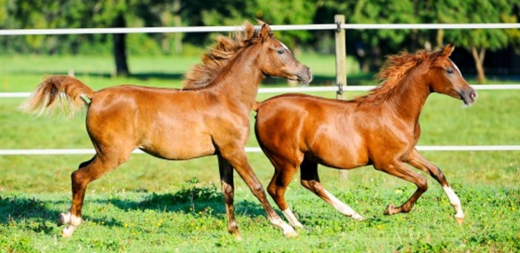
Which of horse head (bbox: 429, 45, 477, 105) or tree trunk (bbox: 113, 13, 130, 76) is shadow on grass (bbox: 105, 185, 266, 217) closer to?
horse head (bbox: 429, 45, 477, 105)

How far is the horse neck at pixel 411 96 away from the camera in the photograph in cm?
Answer: 787

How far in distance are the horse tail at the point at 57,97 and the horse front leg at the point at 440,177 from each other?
2964 millimetres

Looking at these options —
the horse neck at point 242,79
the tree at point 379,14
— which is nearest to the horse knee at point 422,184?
the horse neck at point 242,79

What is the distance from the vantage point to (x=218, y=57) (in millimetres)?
7922

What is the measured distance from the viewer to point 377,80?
8.16 meters

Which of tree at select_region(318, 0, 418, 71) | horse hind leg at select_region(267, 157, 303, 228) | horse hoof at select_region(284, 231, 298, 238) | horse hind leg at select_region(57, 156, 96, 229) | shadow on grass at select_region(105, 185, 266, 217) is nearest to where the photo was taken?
horse hoof at select_region(284, 231, 298, 238)

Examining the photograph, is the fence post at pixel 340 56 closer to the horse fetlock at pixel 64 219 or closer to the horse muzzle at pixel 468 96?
the horse muzzle at pixel 468 96

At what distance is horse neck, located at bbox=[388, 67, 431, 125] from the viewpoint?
7867 millimetres

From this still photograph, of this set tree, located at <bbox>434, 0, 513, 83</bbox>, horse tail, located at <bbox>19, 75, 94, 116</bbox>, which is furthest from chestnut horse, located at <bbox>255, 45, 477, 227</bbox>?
tree, located at <bbox>434, 0, 513, 83</bbox>

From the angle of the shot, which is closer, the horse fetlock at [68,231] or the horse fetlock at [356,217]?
the horse fetlock at [68,231]

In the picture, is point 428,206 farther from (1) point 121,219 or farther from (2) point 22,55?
(2) point 22,55

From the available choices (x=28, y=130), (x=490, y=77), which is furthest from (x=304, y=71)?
(x=490, y=77)

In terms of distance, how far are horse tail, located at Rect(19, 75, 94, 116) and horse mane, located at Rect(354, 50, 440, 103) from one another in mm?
2532

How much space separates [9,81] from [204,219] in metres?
29.6
